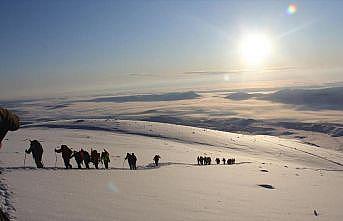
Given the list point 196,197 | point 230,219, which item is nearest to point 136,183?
point 196,197

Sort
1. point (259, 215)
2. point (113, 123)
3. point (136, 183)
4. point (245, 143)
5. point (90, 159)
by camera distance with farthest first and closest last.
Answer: point (113, 123), point (245, 143), point (90, 159), point (136, 183), point (259, 215)

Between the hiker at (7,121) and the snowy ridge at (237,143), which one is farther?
the snowy ridge at (237,143)

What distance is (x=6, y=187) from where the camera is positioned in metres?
8.78

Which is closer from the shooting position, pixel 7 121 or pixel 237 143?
pixel 7 121

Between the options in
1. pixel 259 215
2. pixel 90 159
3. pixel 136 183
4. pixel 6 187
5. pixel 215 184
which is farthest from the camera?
pixel 90 159

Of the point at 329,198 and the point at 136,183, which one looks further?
the point at 329,198

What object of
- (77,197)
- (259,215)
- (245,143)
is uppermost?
(77,197)

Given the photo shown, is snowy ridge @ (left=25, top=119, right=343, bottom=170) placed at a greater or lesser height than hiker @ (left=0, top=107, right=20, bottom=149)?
lesser

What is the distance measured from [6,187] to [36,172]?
3.29 m

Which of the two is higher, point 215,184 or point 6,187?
point 6,187

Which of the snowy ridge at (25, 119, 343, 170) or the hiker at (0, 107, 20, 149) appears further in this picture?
the snowy ridge at (25, 119, 343, 170)

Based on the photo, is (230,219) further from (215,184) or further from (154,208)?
(215,184)

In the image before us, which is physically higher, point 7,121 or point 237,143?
point 7,121

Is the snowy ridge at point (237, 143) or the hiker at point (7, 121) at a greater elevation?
the hiker at point (7, 121)
